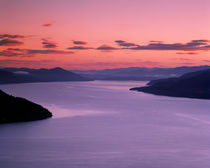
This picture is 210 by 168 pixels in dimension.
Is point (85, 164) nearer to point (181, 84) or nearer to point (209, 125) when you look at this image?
point (209, 125)

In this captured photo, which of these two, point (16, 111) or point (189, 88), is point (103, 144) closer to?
point (16, 111)

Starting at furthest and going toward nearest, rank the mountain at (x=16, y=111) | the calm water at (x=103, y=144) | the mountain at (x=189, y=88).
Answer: the mountain at (x=189, y=88)
the mountain at (x=16, y=111)
the calm water at (x=103, y=144)

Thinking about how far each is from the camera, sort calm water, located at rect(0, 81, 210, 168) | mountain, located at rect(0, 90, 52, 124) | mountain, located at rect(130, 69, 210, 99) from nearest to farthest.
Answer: calm water, located at rect(0, 81, 210, 168)
mountain, located at rect(0, 90, 52, 124)
mountain, located at rect(130, 69, 210, 99)

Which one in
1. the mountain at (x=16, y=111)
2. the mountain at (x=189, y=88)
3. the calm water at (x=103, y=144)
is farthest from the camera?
the mountain at (x=189, y=88)

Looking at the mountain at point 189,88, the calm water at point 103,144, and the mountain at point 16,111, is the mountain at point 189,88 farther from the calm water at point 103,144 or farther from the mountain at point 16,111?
the mountain at point 16,111

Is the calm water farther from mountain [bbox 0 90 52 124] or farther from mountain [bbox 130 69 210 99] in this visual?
mountain [bbox 130 69 210 99]

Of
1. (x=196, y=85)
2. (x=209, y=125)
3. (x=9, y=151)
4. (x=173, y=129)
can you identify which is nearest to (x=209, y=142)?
(x=173, y=129)

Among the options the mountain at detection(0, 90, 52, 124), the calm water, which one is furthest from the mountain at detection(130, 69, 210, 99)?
the mountain at detection(0, 90, 52, 124)

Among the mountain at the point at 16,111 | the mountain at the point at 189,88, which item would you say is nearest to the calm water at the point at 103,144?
the mountain at the point at 16,111

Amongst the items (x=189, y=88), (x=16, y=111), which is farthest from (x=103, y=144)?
(x=189, y=88)

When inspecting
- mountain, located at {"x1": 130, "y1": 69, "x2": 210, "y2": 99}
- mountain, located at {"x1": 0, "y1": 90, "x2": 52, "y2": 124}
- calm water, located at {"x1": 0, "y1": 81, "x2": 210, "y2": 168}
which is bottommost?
calm water, located at {"x1": 0, "y1": 81, "x2": 210, "y2": 168}
